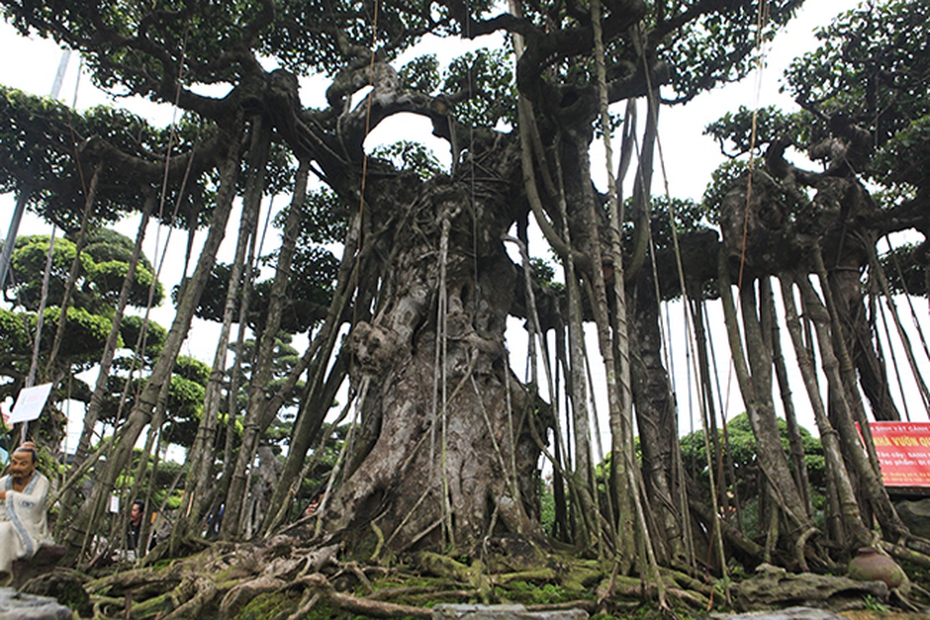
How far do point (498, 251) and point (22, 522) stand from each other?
3.75m

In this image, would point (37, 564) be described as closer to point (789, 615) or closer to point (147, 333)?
point (789, 615)

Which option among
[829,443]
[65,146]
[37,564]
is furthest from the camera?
[65,146]

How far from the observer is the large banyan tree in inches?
136

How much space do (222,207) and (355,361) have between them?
5.22 feet

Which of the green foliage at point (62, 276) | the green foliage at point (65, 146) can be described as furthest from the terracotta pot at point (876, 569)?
the green foliage at point (62, 276)

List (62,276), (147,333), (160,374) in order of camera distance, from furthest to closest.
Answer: (147,333) < (62,276) < (160,374)

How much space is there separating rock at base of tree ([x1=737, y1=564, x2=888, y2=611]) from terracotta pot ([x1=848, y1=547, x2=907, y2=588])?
0.11 m

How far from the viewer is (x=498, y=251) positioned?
496cm

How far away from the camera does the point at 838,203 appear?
442 cm

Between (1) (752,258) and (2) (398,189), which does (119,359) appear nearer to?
(2) (398,189)

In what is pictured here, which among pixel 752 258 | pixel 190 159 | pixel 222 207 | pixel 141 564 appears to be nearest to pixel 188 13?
pixel 190 159

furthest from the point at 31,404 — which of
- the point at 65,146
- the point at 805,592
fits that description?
the point at 805,592

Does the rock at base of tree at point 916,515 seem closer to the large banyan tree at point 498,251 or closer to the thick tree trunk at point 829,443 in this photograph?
the large banyan tree at point 498,251

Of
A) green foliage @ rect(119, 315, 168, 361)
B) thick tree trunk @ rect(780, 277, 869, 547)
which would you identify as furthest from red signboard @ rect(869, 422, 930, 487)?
green foliage @ rect(119, 315, 168, 361)
